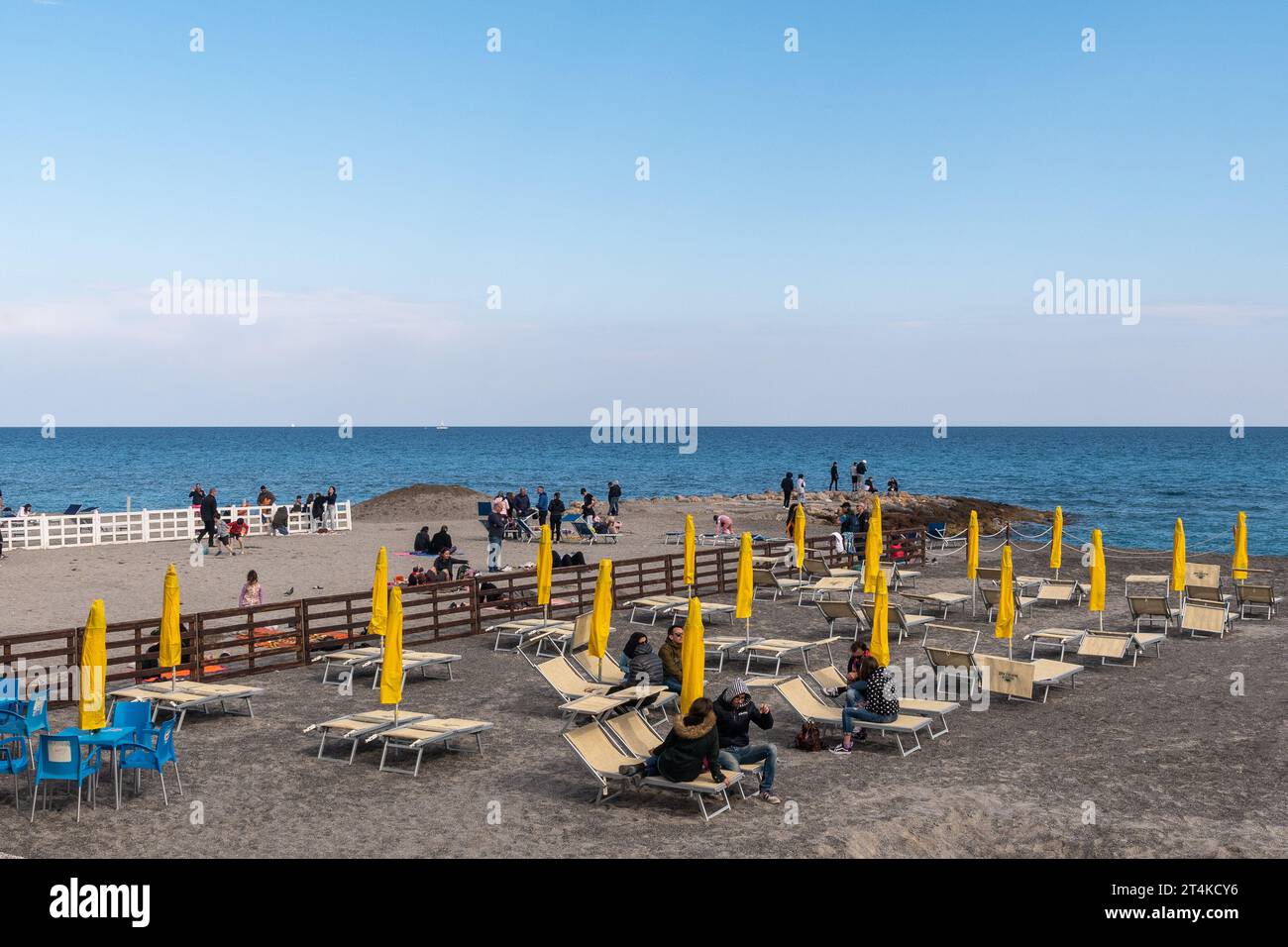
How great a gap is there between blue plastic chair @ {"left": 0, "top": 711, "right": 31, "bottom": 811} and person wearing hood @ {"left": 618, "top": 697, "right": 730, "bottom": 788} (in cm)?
549

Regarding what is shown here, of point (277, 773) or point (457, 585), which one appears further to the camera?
point (457, 585)

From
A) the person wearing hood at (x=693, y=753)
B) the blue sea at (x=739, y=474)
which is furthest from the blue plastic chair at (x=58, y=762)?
the blue sea at (x=739, y=474)

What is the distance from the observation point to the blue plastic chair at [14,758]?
1038cm

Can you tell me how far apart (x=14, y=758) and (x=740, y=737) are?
683cm

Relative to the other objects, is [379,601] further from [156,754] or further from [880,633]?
[880,633]

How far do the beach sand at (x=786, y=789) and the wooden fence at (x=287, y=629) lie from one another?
2.51 feet

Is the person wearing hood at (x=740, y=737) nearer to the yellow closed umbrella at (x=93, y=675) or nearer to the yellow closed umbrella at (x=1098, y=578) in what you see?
the yellow closed umbrella at (x=93, y=675)

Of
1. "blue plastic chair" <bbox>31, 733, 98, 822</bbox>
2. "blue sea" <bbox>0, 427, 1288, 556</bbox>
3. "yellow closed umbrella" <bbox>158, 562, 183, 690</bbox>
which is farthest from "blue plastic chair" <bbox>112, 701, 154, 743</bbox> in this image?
"blue sea" <bbox>0, 427, 1288, 556</bbox>
